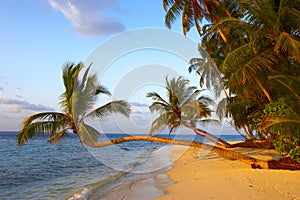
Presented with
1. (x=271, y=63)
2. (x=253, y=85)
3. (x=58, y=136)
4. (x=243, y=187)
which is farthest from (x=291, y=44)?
(x=58, y=136)

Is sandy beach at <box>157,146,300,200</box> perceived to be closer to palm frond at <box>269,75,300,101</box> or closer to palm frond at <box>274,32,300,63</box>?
palm frond at <box>269,75,300,101</box>

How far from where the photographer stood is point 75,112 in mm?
8531

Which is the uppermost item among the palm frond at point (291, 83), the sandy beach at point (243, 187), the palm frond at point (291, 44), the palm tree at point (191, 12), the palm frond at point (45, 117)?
the palm tree at point (191, 12)

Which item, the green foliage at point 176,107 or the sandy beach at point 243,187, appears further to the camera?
the green foliage at point 176,107


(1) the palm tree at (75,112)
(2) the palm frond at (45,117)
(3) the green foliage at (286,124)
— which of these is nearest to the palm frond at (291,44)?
(3) the green foliage at (286,124)

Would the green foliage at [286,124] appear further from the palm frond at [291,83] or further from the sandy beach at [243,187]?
the sandy beach at [243,187]

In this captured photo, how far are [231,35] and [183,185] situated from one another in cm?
922

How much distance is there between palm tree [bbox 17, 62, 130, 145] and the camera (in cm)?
834

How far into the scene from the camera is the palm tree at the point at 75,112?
27.3 feet

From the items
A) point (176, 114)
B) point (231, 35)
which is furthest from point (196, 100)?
point (231, 35)

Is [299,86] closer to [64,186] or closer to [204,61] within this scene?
[64,186]

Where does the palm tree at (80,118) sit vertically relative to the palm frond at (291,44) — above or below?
below

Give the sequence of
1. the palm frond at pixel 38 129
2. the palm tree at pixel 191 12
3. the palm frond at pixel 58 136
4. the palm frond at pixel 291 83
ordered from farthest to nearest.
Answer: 1. the palm tree at pixel 191 12
2. the palm frond at pixel 58 136
3. the palm frond at pixel 38 129
4. the palm frond at pixel 291 83

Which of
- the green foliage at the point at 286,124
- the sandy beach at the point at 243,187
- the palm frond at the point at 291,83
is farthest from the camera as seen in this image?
the green foliage at the point at 286,124
